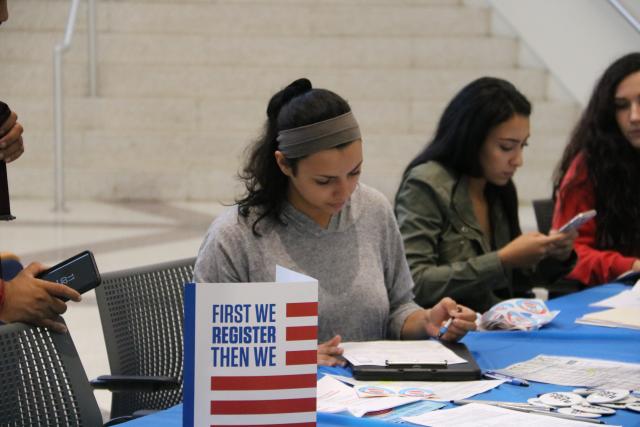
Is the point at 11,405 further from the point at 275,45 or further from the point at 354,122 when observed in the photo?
the point at 275,45

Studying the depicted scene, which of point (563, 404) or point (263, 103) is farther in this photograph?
point (263, 103)

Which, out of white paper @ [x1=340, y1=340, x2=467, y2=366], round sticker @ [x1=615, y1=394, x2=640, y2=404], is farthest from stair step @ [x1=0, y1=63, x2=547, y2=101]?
round sticker @ [x1=615, y1=394, x2=640, y2=404]

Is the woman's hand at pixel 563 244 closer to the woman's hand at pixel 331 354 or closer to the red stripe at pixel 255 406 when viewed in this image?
the woman's hand at pixel 331 354

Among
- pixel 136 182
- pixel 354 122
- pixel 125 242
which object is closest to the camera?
pixel 354 122

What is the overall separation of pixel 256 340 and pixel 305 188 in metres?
1.09

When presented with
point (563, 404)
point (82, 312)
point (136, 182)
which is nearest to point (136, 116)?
point (136, 182)

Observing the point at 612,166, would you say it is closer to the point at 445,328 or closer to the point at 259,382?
the point at 445,328

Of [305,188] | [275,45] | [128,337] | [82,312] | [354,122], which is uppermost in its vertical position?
[275,45]

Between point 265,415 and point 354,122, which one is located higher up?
point 354,122

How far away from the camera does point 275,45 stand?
30.3 ft

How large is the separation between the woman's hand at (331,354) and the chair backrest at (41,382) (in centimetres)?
51

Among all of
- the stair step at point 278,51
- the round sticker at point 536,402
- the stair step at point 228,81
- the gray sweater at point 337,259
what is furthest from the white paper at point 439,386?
the stair step at point 278,51

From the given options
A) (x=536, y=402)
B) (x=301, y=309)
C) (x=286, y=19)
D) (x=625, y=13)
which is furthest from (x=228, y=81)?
(x=301, y=309)

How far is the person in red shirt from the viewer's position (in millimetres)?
3797
